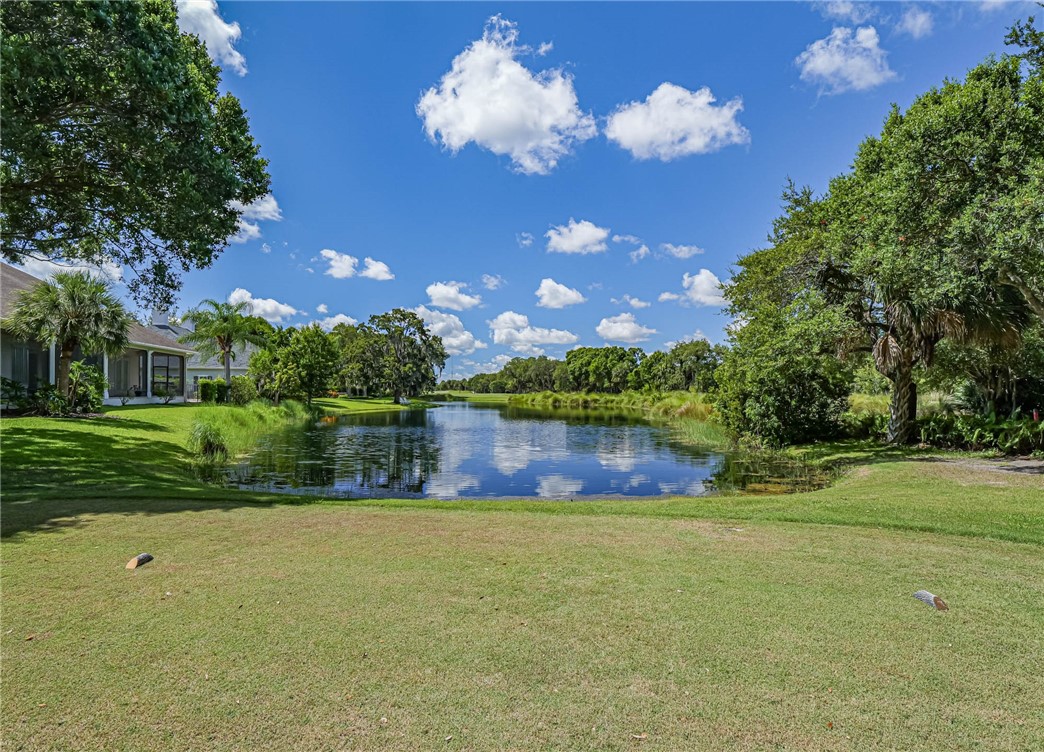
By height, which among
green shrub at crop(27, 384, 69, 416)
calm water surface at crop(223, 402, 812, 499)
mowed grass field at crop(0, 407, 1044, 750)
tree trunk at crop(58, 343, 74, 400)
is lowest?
calm water surface at crop(223, 402, 812, 499)

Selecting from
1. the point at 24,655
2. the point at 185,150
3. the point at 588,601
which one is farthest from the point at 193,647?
the point at 185,150

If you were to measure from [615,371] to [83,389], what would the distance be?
272ft

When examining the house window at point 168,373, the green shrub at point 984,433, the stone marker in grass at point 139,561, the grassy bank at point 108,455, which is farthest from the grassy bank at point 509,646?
the house window at point 168,373

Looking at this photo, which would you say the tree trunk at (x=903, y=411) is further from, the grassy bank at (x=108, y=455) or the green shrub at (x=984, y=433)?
the grassy bank at (x=108, y=455)

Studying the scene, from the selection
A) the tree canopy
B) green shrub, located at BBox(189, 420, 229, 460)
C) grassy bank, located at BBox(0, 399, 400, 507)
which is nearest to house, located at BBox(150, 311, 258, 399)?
grassy bank, located at BBox(0, 399, 400, 507)

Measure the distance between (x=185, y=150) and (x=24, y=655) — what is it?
867 cm

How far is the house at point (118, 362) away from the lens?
22.2 m

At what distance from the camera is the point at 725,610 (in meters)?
4.08

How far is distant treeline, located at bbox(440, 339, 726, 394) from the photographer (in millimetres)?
77562

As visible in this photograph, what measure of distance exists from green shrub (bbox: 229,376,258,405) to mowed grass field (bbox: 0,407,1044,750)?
1179 inches

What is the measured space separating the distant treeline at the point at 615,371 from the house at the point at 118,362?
1566 inches

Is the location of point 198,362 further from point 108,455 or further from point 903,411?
point 903,411

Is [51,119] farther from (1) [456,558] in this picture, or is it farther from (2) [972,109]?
(2) [972,109]

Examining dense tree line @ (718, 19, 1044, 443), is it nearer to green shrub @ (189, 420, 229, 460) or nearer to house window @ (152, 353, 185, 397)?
green shrub @ (189, 420, 229, 460)
